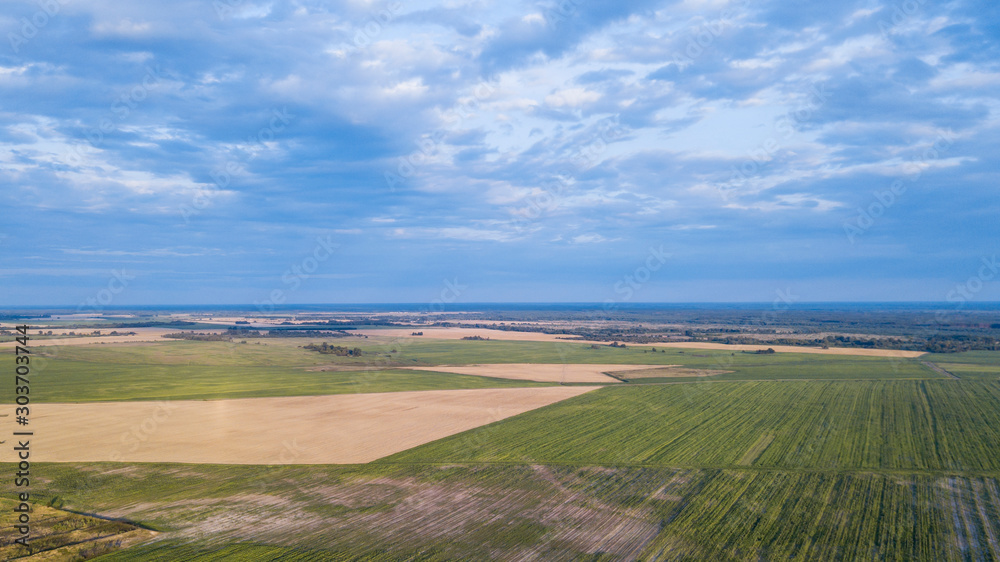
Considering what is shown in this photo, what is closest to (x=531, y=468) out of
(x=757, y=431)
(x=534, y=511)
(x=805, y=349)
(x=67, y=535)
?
(x=534, y=511)

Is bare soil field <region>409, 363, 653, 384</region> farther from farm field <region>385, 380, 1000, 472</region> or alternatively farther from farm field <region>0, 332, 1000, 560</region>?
farm field <region>385, 380, 1000, 472</region>

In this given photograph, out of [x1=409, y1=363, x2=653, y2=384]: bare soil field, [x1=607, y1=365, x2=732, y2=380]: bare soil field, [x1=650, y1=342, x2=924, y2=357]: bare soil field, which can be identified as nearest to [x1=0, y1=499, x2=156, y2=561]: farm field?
[x1=409, y1=363, x2=653, y2=384]: bare soil field

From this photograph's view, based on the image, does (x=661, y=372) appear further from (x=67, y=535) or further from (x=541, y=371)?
(x=67, y=535)

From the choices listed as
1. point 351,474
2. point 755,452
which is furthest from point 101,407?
point 755,452

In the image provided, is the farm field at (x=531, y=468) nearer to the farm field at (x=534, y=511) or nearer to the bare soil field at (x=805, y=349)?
the farm field at (x=534, y=511)

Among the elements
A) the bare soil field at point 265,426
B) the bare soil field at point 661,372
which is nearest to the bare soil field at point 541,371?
the bare soil field at point 661,372

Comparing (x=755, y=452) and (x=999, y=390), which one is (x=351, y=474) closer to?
(x=755, y=452)
